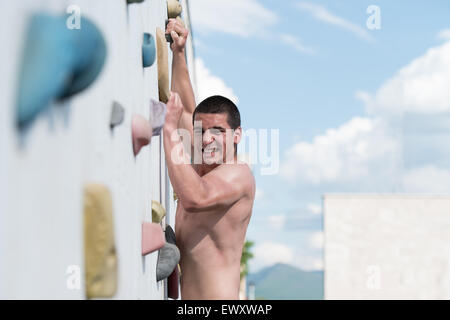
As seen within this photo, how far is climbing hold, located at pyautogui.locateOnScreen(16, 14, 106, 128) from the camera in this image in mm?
1387

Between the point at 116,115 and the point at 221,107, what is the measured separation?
1.19 meters

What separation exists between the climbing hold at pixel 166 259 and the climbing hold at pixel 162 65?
2.63 ft

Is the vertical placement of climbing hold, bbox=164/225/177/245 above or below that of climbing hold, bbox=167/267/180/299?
above

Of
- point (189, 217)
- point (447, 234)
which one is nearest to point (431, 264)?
point (447, 234)

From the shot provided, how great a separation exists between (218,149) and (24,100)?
1973 mm

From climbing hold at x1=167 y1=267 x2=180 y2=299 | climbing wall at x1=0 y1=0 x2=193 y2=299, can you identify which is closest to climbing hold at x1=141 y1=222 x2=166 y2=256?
climbing wall at x1=0 y1=0 x2=193 y2=299

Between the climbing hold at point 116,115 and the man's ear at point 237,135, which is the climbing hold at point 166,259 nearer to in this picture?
the man's ear at point 237,135

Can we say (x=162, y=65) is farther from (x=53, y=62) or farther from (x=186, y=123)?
(x=53, y=62)

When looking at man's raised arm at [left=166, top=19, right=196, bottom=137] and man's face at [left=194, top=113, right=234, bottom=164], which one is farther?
man's raised arm at [left=166, top=19, right=196, bottom=137]

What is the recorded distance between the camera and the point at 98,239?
1.89m

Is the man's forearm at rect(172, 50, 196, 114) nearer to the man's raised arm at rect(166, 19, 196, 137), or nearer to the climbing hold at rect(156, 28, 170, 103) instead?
the man's raised arm at rect(166, 19, 196, 137)

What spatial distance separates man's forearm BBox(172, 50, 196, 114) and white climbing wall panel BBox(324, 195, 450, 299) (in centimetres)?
2497

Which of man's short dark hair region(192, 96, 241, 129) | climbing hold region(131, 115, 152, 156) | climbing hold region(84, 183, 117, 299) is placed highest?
man's short dark hair region(192, 96, 241, 129)
